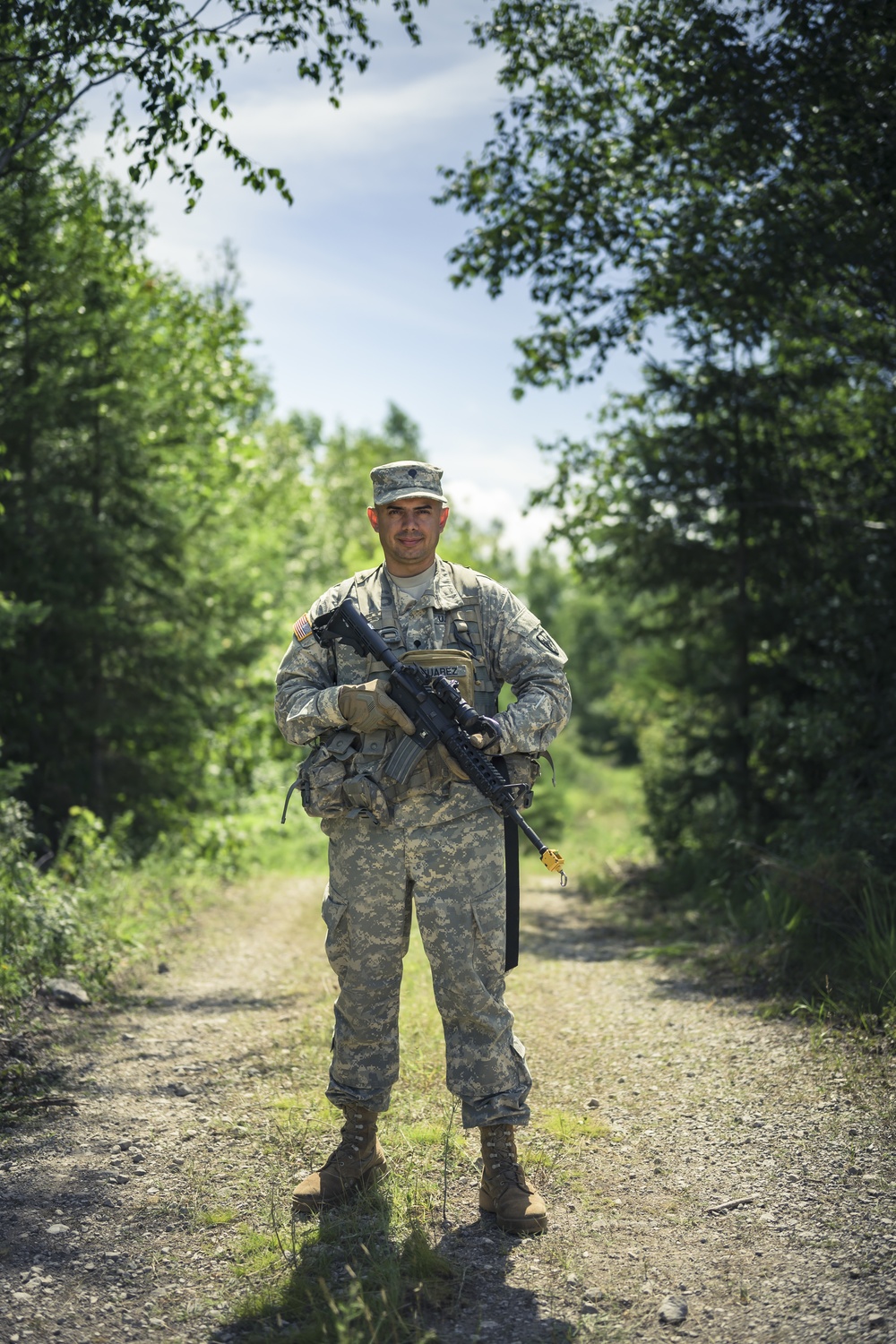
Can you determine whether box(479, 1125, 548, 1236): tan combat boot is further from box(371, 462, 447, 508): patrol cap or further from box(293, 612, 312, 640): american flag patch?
box(371, 462, 447, 508): patrol cap

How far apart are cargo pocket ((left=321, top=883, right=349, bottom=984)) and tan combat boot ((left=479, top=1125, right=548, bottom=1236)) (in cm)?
71

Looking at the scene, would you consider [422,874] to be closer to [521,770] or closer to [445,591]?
[521,770]

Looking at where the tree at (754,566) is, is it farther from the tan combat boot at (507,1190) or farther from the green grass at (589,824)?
the tan combat boot at (507,1190)

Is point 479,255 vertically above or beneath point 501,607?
above

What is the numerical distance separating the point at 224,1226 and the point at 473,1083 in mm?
916

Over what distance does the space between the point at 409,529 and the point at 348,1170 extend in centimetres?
216

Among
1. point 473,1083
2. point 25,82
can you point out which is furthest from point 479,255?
point 473,1083

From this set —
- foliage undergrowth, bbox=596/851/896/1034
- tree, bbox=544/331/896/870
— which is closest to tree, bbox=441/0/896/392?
tree, bbox=544/331/896/870

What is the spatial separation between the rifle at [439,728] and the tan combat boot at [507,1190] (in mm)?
875

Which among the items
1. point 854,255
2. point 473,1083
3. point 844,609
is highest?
point 854,255

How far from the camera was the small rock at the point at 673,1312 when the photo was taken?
2.83 m

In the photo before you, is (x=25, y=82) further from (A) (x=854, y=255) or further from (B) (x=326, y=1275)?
(B) (x=326, y=1275)

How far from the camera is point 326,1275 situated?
308cm

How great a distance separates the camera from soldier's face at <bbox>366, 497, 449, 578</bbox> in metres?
3.65
